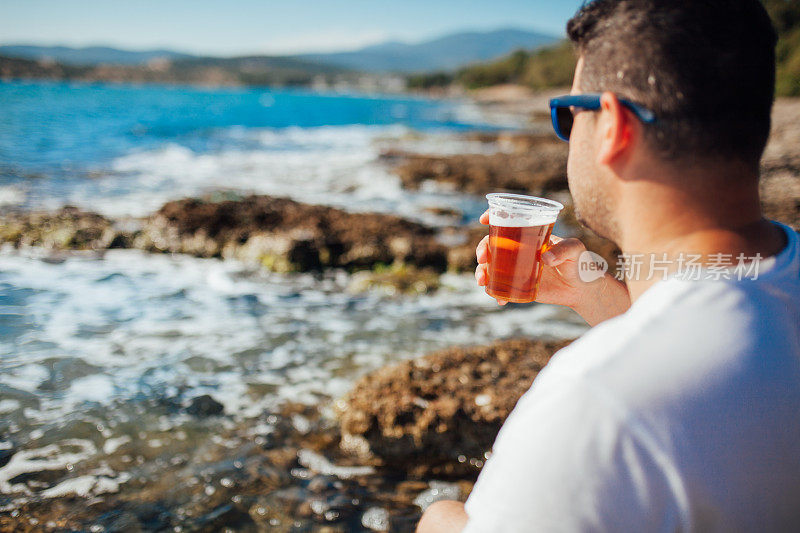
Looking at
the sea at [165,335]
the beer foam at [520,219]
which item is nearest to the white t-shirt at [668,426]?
the beer foam at [520,219]

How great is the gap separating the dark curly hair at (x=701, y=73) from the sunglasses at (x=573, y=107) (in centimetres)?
2

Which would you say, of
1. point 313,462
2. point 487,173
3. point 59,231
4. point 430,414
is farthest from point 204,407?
point 487,173

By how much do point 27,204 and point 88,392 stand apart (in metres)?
8.77

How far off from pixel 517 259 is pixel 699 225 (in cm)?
99

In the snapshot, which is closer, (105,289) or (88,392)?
(88,392)

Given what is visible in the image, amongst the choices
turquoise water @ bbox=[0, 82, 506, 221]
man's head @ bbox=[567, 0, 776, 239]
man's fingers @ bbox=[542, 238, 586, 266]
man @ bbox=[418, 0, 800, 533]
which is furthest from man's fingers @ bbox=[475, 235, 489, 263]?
turquoise water @ bbox=[0, 82, 506, 221]

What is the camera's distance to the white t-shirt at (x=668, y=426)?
3.47ft

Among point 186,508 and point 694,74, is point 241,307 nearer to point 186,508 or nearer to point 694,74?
point 186,508

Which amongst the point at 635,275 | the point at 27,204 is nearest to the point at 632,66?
the point at 635,275

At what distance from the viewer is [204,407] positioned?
482 centimetres

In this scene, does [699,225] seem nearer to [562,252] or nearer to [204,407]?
[562,252]

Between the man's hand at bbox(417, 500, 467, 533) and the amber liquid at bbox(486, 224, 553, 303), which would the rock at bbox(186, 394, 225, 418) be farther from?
the amber liquid at bbox(486, 224, 553, 303)

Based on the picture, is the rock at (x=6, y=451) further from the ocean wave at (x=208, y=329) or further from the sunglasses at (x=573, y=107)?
the sunglasses at (x=573, y=107)

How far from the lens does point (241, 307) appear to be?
7297 mm
